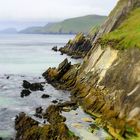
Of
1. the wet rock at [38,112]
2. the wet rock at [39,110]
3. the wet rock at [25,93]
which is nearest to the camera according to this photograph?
the wet rock at [38,112]

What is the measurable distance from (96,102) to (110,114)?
6451mm

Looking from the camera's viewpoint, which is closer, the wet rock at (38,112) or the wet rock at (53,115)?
the wet rock at (53,115)

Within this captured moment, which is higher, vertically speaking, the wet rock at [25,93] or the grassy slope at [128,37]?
the grassy slope at [128,37]

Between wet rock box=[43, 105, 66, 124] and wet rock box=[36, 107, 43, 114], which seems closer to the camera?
wet rock box=[43, 105, 66, 124]

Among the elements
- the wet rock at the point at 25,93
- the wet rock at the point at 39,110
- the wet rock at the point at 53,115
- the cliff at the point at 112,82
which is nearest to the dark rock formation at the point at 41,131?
the wet rock at the point at 53,115

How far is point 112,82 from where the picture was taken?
62406 millimetres

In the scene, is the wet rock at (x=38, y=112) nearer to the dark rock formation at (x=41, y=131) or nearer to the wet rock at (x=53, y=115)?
the wet rock at (x=53, y=115)

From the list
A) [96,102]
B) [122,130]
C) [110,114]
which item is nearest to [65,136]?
[122,130]

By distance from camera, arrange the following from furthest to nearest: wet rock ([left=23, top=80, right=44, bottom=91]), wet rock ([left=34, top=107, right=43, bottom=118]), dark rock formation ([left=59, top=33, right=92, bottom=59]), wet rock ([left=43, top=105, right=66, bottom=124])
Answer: dark rock formation ([left=59, top=33, right=92, bottom=59]) → wet rock ([left=23, top=80, right=44, bottom=91]) → wet rock ([left=34, top=107, right=43, bottom=118]) → wet rock ([left=43, top=105, right=66, bottom=124])

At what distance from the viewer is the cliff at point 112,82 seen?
51884 millimetres

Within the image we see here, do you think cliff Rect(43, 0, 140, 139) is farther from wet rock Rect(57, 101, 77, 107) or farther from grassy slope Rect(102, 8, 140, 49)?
wet rock Rect(57, 101, 77, 107)

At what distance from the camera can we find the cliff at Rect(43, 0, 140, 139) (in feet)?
170

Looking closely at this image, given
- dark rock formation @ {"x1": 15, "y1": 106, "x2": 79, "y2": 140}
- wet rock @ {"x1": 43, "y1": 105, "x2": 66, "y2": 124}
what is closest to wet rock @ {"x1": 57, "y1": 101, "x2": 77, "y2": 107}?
wet rock @ {"x1": 43, "y1": 105, "x2": 66, "y2": 124}

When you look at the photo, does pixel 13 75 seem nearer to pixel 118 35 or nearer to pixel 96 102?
pixel 118 35
